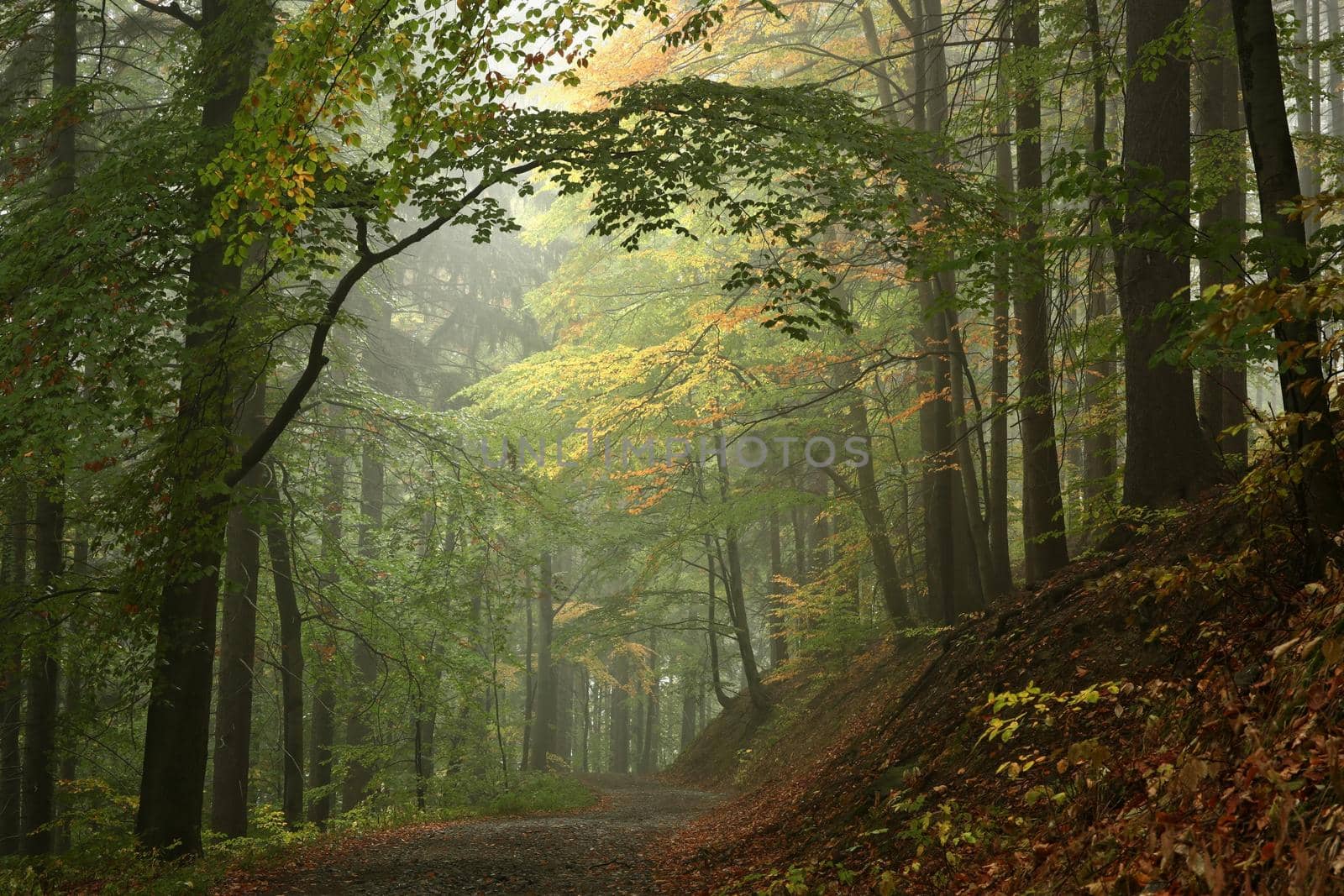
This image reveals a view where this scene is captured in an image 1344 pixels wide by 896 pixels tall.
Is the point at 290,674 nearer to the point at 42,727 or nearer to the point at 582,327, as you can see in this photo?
the point at 42,727

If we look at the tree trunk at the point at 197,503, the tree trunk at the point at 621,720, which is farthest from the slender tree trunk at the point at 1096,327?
the tree trunk at the point at 621,720

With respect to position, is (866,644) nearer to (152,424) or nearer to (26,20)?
(152,424)

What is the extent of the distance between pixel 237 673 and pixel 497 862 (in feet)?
16.1

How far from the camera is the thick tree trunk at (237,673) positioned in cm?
1131

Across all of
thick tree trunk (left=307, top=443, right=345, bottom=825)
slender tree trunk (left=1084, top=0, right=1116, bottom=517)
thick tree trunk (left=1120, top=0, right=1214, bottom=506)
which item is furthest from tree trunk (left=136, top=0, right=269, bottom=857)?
thick tree trunk (left=1120, top=0, right=1214, bottom=506)

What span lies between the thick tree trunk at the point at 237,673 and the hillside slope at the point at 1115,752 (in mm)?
5746

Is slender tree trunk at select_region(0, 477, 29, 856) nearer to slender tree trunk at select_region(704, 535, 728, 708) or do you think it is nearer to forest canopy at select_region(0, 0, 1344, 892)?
forest canopy at select_region(0, 0, 1344, 892)

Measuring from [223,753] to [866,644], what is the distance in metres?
11.4

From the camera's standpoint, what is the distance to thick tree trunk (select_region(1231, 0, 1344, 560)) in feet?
13.1

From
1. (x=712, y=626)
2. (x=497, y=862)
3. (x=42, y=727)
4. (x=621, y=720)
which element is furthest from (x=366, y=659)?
(x=621, y=720)

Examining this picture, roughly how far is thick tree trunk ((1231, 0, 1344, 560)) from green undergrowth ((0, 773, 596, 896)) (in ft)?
24.7

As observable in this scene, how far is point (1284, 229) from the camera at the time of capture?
4.18 metres

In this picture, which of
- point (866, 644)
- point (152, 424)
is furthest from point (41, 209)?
point (866, 644)

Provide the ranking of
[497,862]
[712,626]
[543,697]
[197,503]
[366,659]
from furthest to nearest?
1. [543,697]
2. [712,626]
3. [366,659]
4. [497,862]
5. [197,503]
